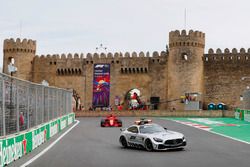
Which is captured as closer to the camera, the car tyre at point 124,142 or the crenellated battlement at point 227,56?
the car tyre at point 124,142

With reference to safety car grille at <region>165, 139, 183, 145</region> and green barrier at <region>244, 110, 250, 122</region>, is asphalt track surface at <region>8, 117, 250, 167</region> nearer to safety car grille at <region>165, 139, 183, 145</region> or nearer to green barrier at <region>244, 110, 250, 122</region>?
safety car grille at <region>165, 139, 183, 145</region>

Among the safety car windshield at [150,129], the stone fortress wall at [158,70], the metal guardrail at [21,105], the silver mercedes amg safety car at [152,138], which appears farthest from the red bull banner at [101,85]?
the safety car windshield at [150,129]

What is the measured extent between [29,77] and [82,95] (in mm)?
8362

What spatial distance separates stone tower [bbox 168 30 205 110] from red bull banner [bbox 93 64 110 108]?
357 inches

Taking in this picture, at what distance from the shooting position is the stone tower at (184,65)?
6062cm

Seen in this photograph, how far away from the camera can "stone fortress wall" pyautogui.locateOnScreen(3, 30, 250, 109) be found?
6138cm

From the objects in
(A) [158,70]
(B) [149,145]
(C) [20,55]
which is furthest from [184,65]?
(B) [149,145]

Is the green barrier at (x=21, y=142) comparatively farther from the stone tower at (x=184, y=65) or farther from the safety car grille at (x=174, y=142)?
the stone tower at (x=184, y=65)

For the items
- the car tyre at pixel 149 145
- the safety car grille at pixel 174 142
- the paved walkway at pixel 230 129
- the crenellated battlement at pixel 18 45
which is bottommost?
the paved walkway at pixel 230 129

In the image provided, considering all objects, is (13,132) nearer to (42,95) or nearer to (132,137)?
(132,137)

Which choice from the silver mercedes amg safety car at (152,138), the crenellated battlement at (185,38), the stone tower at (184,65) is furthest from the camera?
the crenellated battlement at (185,38)

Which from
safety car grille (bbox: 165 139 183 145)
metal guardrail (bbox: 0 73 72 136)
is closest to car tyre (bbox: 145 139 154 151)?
safety car grille (bbox: 165 139 183 145)

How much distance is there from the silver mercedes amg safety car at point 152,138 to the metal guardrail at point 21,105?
12.4 feet

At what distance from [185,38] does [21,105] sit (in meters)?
46.9
